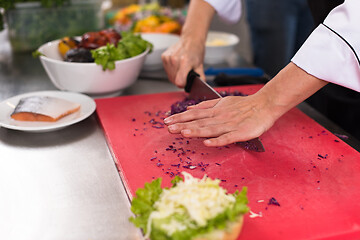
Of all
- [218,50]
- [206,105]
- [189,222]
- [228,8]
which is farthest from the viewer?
[218,50]

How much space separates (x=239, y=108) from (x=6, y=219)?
70cm

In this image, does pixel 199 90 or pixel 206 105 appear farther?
pixel 199 90

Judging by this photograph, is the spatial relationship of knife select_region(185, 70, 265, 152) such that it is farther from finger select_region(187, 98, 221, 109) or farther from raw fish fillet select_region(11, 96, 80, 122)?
raw fish fillet select_region(11, 96, 80, 122)

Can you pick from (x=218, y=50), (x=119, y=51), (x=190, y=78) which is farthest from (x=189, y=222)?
(x=218, y=50)

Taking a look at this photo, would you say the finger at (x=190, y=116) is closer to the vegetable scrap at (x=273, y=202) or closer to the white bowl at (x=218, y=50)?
the vegetable scrap at (x=273, y=202)

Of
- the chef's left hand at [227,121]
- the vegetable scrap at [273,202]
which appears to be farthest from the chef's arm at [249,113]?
the vegetable scrap at [273,202]

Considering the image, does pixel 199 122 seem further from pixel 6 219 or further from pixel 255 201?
pixel 6 219

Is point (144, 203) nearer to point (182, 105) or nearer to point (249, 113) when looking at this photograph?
point (249, 113)

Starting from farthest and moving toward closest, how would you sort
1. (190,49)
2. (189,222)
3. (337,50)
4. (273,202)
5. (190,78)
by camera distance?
1. (190,49)
2. (190,78)
3. (337,50)
4. (273,202)
5. (189,222)

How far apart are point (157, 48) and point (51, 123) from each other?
80cm

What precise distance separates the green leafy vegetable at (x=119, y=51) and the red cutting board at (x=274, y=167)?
18 centimetres

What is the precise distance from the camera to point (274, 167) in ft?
3.82

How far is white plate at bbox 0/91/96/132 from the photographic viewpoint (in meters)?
1.33

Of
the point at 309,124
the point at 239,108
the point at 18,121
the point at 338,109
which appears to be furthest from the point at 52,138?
the point at 338,109
